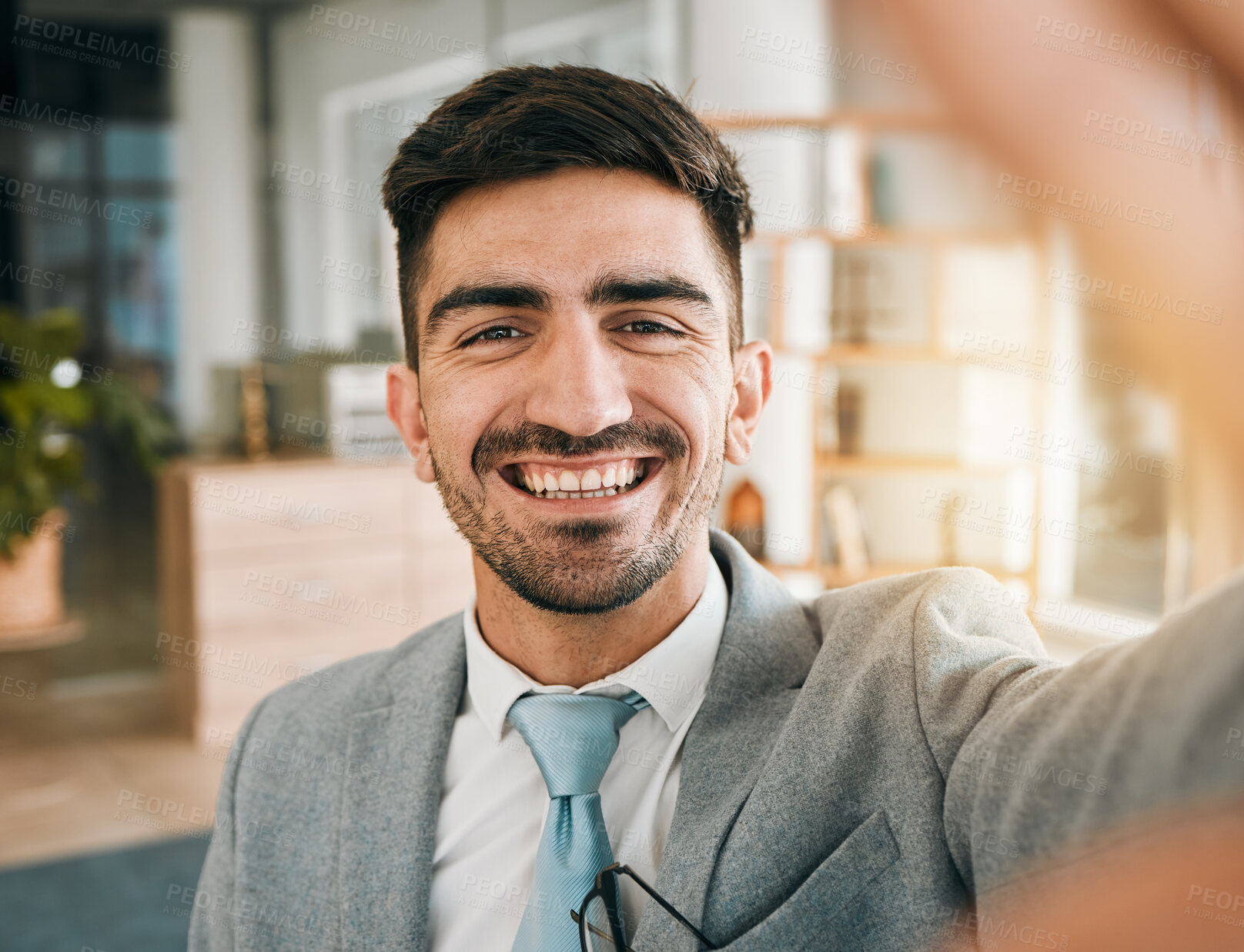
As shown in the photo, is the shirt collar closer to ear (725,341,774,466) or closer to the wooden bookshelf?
ear (725,341,774,466)

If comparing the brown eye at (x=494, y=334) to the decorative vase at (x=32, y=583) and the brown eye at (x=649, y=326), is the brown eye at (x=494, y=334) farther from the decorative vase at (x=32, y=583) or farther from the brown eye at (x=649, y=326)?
the decorative vase at (x=32, y=583)

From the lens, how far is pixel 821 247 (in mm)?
4230

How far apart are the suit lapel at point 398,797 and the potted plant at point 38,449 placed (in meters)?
3.10

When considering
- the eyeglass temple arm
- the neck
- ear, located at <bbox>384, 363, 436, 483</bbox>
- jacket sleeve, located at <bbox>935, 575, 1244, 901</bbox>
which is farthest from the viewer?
ear, located at <bbox>384, 363, 436, 483</bbox>

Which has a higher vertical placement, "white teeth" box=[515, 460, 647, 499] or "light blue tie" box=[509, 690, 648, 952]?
"white teeth" box=[515, 460, 647, 499]

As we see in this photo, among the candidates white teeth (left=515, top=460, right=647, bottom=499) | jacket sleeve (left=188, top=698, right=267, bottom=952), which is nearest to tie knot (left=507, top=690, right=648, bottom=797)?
white teeth (left=515, top=460, right=647, bottom=499)

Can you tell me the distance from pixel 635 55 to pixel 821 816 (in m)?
4.46

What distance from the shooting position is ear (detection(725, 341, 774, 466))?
3.97 ft

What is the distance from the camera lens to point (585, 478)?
3.47 ft

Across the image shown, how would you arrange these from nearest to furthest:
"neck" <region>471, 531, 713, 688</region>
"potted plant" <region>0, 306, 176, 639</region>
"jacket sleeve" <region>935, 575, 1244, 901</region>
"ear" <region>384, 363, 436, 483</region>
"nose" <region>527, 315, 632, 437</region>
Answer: "jacket sleeve" <region>935, 575, 1244, 901</region> < "nose" <region>527, 315, 632, 437</region> < "neck" <region>471, 531, 713, 688</region> < "ear" <region>384, 363, 436, 483</region> < "potted plant" <region>0, 306, 176, 639</region>

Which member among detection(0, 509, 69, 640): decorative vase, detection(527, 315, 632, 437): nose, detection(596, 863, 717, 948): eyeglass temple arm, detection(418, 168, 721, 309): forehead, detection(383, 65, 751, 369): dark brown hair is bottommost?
detection(0, 509, 69, 640): decorative vase

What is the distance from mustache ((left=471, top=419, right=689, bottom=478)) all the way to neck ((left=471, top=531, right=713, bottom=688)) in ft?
0.40

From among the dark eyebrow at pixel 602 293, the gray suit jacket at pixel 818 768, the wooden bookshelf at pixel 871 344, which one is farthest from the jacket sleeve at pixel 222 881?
the wooden bookshelf at pixel 871 344

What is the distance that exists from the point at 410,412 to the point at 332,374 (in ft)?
10.5
